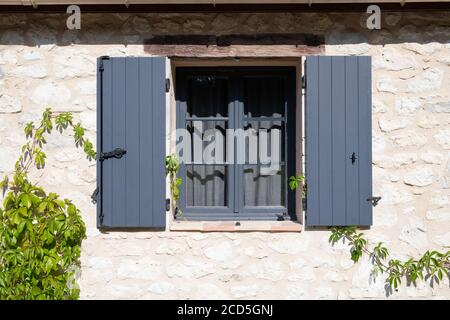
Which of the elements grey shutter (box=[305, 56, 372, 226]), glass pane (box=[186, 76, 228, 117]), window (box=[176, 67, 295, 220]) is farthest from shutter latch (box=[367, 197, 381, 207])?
glass pane (box=[186, 76, 228, 117])

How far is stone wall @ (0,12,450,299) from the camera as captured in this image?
3.36m

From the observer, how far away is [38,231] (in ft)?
10.8

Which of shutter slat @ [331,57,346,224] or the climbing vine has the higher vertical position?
shutter slat @ [331,57,346,224]

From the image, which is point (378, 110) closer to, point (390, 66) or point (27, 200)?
point (390, 66)

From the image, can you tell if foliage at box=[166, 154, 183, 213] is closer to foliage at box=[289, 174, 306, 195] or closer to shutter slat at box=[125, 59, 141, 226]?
shutter slat at box=[125, 59, 141, 226]

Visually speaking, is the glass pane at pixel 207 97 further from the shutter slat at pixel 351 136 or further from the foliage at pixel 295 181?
the shutter slat at pixel 351 136

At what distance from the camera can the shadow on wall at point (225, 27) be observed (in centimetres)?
339

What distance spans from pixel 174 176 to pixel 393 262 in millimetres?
1847

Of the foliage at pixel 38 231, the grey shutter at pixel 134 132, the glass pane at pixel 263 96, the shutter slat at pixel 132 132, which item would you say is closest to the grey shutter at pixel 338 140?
the glass pane at pixel 263 96

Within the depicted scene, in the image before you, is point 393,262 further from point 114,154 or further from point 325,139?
point 114,154

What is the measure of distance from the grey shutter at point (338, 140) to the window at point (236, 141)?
0.32m

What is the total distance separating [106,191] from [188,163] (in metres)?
0.74

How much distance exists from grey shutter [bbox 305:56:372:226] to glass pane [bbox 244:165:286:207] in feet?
1.35
